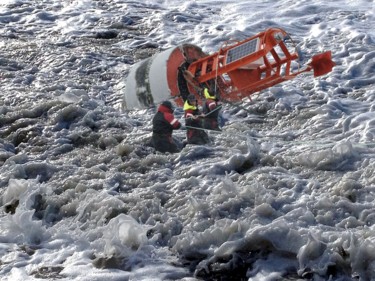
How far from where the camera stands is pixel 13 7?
17.6 meters

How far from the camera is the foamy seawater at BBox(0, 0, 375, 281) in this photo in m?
7.03

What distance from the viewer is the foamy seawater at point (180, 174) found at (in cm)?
703

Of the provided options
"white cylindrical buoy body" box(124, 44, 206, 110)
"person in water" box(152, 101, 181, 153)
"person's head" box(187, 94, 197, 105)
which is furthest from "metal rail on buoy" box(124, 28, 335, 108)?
"person in water" box(152, 101, 181, 153)

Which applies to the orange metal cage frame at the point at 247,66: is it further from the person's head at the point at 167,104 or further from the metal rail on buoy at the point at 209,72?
the person's head at the point at 167,104

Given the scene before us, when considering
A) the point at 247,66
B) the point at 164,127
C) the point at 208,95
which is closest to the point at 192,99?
the point at 208,95

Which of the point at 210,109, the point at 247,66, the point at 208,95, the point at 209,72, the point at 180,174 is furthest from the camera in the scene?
the point at 247,66

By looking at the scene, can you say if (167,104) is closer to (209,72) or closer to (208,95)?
(208,95)

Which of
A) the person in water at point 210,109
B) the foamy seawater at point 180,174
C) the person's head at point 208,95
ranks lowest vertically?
the foamy seawater at point 180,174

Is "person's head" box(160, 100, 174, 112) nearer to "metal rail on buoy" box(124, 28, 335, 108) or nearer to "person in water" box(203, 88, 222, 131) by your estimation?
"metal rail on buoy" box(124, 28, 335, 108)

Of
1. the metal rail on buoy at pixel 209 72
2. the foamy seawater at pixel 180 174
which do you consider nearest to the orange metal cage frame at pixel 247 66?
the metal rail on buoy at pixel 209 72

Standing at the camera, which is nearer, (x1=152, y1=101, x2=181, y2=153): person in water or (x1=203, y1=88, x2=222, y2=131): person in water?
(x1=203, y1=88, x2=222, y2=131): person in water

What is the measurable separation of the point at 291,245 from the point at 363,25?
932cm

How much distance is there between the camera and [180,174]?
30.4 ft

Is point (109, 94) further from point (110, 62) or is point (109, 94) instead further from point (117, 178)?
point (117, 178)
